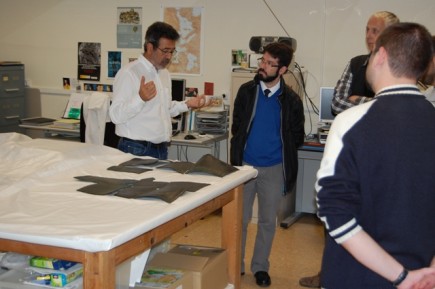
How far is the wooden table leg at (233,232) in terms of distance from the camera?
3.08 metres

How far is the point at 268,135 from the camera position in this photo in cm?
380

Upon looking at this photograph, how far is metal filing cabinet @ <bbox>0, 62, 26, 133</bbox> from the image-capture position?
20.5 ft

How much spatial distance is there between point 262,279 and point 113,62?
10.3 feet

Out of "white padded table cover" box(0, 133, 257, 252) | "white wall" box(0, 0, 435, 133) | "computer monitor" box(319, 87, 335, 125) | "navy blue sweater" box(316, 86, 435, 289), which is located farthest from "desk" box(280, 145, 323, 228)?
"navy blue sweater" box(316, 86, 435, 289)

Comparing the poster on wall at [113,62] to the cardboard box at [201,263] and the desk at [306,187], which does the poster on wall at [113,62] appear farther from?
the cardboard box at [201,263]

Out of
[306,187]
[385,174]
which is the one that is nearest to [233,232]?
Result: [385,174]

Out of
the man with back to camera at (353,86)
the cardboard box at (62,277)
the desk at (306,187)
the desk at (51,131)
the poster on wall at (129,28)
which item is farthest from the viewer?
the poster on wall at (129,28)

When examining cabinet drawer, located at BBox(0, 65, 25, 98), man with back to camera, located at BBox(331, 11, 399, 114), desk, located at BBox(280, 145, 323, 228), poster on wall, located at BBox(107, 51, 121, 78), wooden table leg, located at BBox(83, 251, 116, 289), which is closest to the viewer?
wooden table leg, located at BBox(83, 251, 116, 289)

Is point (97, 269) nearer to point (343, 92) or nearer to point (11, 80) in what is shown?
point (343, 92)

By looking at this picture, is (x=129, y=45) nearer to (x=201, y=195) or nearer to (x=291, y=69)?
(x=291, y=69)

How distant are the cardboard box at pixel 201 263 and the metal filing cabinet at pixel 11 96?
3.80 metres

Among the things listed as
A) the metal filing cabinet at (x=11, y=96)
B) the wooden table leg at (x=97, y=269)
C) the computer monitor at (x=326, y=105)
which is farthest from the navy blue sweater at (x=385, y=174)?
the metal filing cabinet at (x=11, y=96)

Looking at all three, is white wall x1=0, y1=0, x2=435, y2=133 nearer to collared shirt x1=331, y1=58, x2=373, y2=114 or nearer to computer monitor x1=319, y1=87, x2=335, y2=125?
computer monitor x1=319, y1=87, x2=335, y2=125

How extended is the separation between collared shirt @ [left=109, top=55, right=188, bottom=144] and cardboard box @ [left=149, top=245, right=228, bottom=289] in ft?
2.70
